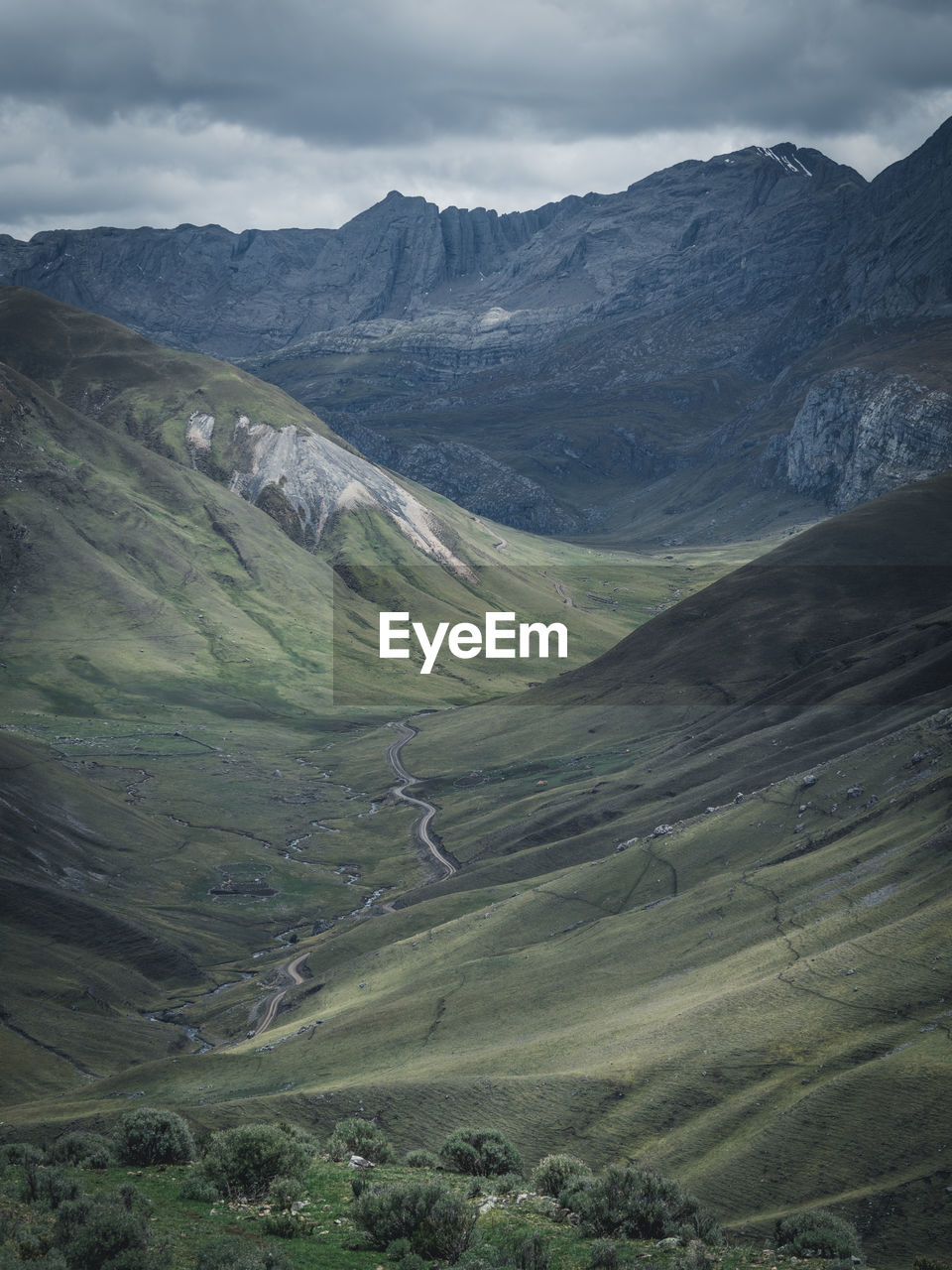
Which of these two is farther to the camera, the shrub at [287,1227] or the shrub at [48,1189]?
the shrub at [287,1227]

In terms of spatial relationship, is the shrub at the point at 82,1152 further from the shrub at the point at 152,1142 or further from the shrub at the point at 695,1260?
the shrub at the point at 695,1260

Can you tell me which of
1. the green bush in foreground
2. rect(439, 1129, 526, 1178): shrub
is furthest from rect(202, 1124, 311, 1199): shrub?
rect(439, 1129, 526, 1178): shrub

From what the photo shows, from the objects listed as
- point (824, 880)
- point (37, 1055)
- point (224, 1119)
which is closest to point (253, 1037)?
point (37, 1055)

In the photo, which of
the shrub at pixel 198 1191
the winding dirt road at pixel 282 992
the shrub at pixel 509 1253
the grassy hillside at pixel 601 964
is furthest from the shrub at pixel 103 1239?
the winding dirt road at pixel 282 992

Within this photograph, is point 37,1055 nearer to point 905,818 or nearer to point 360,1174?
point 360,1174

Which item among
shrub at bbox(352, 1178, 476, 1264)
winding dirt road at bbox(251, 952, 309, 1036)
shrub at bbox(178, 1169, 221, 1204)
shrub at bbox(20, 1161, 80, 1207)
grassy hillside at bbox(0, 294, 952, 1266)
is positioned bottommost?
winding dirt road at bbox(251, 952, 309, 1036)

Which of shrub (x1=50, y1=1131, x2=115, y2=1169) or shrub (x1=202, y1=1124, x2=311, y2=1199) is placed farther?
shrub (x1=50, y1=1131, x2=115, y2=1169)

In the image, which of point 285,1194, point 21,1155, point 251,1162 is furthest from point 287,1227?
point 21,1155

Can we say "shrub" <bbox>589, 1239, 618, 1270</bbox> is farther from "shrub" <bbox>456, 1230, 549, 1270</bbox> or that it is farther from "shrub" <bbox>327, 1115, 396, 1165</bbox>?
"shrub" <bbox>327, 1115, 396, 1165</bbox>
